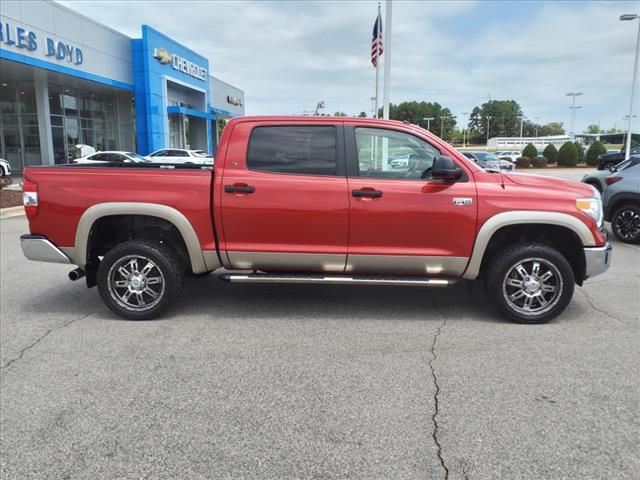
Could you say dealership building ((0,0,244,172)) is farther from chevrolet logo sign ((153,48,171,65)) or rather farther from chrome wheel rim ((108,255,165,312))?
chrome wheel rim ((108,255,165,312))

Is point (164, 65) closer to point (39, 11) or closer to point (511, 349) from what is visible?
point (39, 11)

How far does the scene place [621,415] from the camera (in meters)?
3.20

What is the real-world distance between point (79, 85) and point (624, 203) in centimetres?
3009

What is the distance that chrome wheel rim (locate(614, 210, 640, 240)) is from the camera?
9250 mm

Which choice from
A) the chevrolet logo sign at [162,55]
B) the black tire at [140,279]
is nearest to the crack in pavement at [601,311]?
the black tire at [140,279]

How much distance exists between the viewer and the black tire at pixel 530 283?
4.74 m

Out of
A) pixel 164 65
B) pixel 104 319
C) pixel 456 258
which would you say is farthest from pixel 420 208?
pixel 164 65

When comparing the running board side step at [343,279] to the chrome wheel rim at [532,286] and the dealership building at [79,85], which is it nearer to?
the chrome wheel rim at [532,286]

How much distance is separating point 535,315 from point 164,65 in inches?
1372

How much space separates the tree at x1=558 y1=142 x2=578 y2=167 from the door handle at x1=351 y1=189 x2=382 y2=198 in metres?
47.3

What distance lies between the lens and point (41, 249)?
4.93 meters

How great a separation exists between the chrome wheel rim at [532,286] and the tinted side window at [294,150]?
1.97 metres

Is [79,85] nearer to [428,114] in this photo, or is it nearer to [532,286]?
[532,286]

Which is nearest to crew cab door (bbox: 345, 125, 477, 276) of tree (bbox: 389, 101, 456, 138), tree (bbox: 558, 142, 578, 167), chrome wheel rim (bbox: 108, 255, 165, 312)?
chrome wheel rim (bbox: 108, 255, 165, 312)
